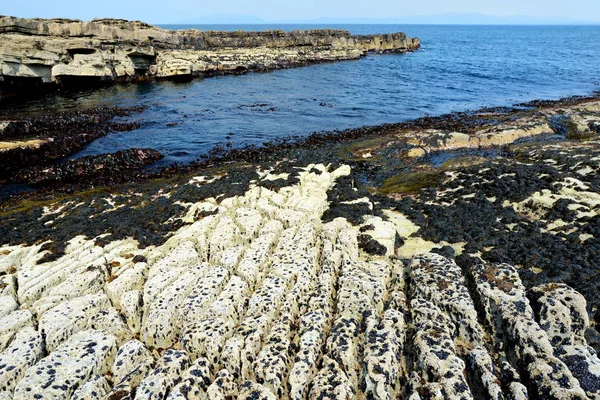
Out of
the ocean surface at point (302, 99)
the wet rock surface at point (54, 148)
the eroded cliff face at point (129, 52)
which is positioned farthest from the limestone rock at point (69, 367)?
the eroded cliff face at point (129, 52)

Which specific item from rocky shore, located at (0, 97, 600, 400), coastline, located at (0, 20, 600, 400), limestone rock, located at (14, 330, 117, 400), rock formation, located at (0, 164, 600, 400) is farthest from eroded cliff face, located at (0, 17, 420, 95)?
limestone rock, located at (14, 330, 117, 400)

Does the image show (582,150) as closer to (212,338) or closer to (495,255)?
(495,255)

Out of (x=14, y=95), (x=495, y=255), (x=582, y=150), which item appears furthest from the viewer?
(x=14, y=95)

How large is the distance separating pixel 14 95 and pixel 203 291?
173 feet

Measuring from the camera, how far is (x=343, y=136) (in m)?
28.3

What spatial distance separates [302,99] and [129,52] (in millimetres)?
33013

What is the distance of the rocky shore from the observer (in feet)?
20.6

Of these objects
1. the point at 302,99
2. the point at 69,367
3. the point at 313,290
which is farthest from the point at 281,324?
the point at 302,99

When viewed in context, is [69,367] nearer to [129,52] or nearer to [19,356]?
[19,356]

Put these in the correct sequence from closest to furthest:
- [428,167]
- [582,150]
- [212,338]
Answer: [212,338] < [582,150] < [428,167]

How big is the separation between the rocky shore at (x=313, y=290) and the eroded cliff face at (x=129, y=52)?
46.3 m

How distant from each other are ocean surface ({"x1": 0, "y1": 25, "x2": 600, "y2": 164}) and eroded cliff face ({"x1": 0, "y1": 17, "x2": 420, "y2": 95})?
6364 mm

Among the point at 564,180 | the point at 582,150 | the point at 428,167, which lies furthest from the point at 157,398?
the point at 582,150

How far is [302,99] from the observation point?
43.7 metres
